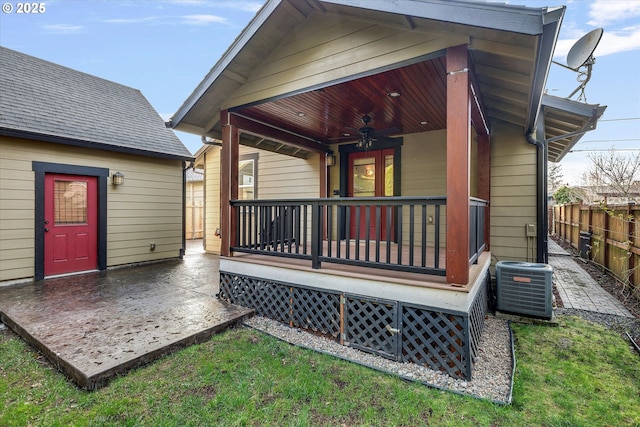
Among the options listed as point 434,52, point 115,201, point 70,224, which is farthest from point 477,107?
point 70,224

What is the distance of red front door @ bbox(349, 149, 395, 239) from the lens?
20.0ft

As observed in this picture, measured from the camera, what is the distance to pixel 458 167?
2.77 meters

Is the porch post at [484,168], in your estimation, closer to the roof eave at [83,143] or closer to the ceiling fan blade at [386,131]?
the ceiling fan blade at [386,131]

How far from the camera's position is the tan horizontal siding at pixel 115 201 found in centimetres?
530

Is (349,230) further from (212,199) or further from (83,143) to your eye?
(212,199)

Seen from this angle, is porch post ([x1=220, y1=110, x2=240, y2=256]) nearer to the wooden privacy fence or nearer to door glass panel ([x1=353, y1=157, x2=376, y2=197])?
door glass panel ([x1=353, y1=157, x2=376, y2=197])

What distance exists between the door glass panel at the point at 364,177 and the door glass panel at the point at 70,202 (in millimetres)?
5688

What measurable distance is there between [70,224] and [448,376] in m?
7.19

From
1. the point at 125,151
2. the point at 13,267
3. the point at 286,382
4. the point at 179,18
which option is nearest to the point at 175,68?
the point at 179,18

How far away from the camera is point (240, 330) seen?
12.2 feet

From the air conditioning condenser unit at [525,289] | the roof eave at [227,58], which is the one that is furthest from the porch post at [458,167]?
the roof eave at [227,58]

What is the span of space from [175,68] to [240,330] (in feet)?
101

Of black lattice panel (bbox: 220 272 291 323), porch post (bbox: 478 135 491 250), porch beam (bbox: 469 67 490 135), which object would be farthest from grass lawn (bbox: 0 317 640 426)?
porch beam (bbox: 469 67 490 135)

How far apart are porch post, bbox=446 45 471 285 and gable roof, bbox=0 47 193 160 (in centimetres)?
666
